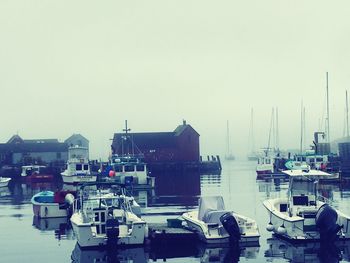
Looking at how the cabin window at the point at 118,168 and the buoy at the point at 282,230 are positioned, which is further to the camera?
the cabin window at the point at 118,168

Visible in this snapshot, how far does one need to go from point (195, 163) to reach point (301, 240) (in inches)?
3258

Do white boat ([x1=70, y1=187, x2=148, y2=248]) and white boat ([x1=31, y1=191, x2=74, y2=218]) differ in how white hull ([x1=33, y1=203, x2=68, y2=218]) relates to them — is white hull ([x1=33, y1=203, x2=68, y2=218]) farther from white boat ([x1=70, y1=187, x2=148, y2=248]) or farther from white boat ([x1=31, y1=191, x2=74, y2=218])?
white boat ([x1=70, y1=187, x2=148, y2=248])

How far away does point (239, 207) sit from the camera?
3903cm

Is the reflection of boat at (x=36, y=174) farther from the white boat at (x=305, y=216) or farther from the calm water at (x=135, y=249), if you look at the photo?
the white boat at (x=305, y=216)

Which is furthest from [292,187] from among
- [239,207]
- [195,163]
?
[195,163]

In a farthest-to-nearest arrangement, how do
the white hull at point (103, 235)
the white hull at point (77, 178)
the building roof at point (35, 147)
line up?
the building roof at point (35, 147) < the white hull at point (77, 178) < the white hull at point (103, 235)

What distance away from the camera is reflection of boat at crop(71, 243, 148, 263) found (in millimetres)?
21500

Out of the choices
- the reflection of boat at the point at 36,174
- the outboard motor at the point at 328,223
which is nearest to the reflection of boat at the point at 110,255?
the outboard motor at the point at 328,223

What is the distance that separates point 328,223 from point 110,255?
8.88m

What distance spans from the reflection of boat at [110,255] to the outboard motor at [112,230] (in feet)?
1.51

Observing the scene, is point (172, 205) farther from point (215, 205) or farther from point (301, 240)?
point (301, 240)

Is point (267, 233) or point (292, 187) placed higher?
point (292, 187)

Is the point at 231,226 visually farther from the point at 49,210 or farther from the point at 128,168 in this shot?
the point at 128,168

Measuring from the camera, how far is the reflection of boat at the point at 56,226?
92.6 ft
